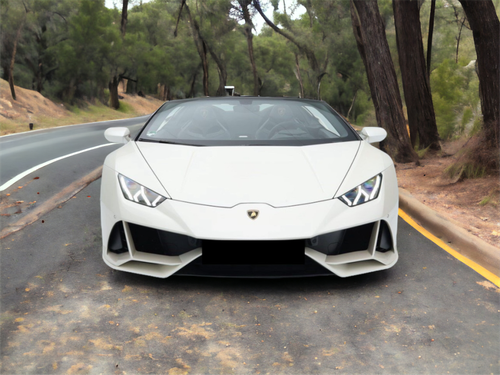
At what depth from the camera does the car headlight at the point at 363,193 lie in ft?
12.2

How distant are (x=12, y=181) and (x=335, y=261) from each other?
601cm

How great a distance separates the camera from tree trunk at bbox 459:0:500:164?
26.1 feet

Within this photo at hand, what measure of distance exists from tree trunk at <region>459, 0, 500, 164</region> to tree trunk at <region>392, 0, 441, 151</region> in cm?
497

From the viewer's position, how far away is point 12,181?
A: 8.07 m

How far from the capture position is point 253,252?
140 inches

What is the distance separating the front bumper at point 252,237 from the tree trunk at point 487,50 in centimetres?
491

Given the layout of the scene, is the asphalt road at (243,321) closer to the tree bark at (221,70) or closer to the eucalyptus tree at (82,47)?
the eucalyptus tree at (82,47)

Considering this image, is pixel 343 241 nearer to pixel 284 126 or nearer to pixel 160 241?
pixel 160 241

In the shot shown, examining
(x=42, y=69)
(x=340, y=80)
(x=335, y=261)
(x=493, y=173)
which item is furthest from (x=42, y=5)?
(x=335, y=261)

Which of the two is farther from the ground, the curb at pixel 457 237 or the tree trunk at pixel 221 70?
the curb at pixel 457 237

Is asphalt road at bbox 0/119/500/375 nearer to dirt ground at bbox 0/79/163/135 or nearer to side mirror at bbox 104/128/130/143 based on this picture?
side mirror at bbox 104/128/130/143

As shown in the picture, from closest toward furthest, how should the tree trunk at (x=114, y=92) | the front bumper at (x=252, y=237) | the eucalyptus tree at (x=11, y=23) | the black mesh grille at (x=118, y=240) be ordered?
→ 1. the front bumper at (x=252, y=237)
2. the black mesh grille at (x=118, y=240)
3. the eucalyptus tree at (x=11, y=23)
4. the tree trunk at (x=114, y=92)

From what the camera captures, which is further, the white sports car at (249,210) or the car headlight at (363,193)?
the car headlight at (363,193)

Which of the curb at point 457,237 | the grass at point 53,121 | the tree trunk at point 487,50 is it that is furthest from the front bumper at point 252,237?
the grass at point 53,121
